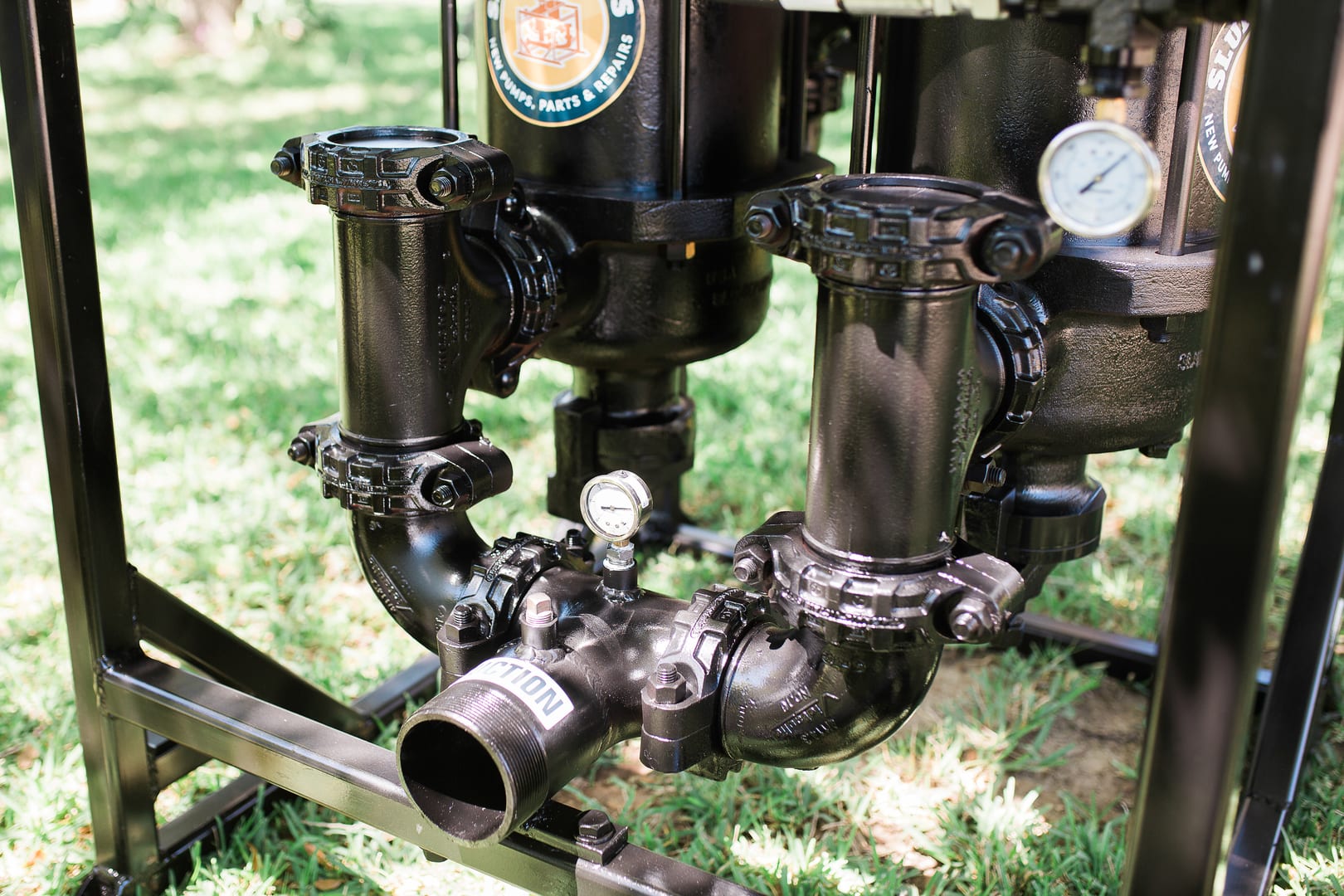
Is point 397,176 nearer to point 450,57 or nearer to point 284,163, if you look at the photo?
point 284,163

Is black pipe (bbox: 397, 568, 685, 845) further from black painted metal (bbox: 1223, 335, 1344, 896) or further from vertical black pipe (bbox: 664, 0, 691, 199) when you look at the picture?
black painted metal (bbox: 1223, 335, 1344, 896)

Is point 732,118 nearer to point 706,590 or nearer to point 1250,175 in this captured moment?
point 706,590

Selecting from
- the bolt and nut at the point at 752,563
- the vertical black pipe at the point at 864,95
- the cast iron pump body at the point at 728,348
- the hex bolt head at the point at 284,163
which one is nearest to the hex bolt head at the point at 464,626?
the cast iron pump body at the point at 728,348

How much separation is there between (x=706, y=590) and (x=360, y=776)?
0.48 meters

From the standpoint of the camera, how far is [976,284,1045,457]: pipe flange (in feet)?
4.80

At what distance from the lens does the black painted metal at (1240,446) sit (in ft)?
2.92

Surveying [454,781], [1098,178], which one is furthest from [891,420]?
[454,781]

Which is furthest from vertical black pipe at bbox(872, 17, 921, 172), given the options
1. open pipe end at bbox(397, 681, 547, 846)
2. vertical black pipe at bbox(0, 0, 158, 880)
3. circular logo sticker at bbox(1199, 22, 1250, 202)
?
vertical black pipe at bbox(0, 0, 158, 880)

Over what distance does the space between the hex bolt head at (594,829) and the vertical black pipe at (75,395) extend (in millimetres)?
756

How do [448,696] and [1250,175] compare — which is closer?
[1250,175]

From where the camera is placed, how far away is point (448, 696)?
4.55ft

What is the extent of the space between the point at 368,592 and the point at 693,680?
144 cm

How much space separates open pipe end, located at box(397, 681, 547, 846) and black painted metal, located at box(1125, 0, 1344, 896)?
1.99 ft

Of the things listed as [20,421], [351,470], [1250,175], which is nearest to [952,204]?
[1250,175]
